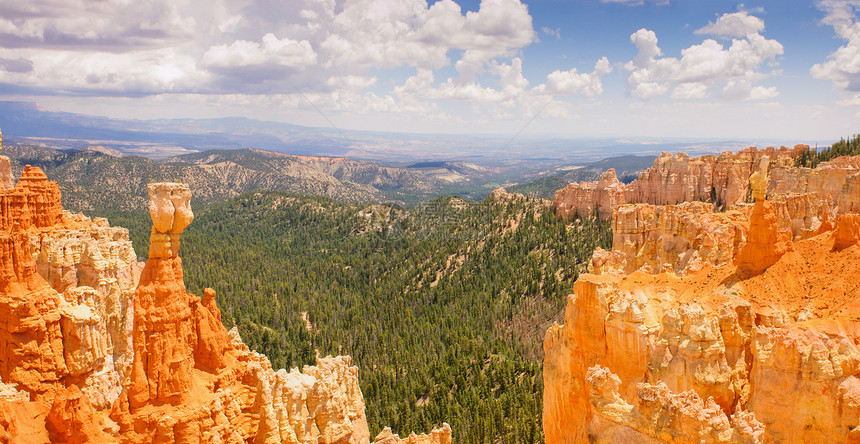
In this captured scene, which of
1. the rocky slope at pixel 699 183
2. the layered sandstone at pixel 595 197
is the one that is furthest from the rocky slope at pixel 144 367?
the layered sandstone at pixel 595 197

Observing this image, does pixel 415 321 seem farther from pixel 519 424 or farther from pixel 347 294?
pixel 519 424

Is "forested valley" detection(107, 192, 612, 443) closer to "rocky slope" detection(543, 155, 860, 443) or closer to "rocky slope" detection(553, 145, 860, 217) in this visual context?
"rocky slope" detection(553, 145, 860, 217)

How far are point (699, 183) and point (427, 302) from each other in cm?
6014

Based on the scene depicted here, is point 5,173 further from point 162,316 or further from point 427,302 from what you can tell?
point 427,302

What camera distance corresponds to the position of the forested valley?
68312mm

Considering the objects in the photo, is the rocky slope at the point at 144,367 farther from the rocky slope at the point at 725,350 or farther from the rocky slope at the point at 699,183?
the rocky slope at the point at 699,183

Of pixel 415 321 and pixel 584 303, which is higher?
pixel 584 303

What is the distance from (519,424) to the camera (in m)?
58.2

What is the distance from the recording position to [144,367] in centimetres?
1689

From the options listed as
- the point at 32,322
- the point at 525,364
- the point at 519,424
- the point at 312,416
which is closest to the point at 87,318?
the point at 32,322

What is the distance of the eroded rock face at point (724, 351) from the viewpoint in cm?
1872

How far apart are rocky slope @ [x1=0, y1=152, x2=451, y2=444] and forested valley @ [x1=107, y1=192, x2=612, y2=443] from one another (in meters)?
38.7

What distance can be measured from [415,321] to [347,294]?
2906 centimetres

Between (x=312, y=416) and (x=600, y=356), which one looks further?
(x=600, y=356)
